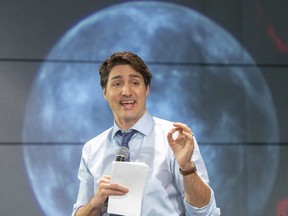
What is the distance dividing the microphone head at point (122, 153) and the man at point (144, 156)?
0.21 feet

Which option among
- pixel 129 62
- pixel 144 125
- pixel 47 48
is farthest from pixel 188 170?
pixel 47 48

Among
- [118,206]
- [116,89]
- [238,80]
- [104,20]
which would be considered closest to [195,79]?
[238,80]

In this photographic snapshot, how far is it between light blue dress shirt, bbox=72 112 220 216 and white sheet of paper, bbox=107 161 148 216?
4.2 inches

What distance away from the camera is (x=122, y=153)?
1637 millimetres

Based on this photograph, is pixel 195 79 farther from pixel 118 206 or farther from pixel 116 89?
pixel 118 206

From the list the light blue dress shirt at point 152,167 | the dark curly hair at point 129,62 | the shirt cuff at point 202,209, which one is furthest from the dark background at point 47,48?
the shirt cuff at point 202,209

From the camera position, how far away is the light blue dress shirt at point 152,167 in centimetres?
164

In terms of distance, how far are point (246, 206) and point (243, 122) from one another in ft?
1.94

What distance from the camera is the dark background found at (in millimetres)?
3270

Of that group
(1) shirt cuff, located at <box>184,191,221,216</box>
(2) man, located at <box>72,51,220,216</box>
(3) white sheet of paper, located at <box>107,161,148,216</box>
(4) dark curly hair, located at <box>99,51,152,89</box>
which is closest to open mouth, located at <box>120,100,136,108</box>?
(2) man, located at <box>72,51,220,216</box>

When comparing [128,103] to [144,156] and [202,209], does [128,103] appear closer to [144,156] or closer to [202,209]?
[144,156]

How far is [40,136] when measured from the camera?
3.30 metres

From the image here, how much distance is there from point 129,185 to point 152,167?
0.16 metres

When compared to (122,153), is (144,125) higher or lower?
higher
